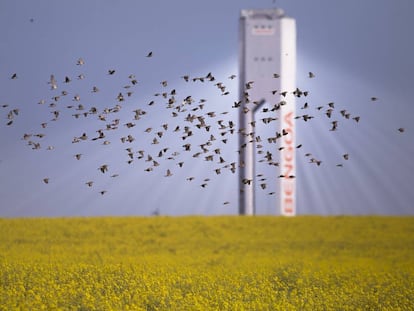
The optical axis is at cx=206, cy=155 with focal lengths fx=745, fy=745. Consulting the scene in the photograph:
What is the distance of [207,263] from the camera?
18500 millimetres

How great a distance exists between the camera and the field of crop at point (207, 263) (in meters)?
11.2

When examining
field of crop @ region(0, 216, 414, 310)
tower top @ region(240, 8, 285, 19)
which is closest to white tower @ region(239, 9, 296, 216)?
tower top @ region(240, 8, 285, 19)

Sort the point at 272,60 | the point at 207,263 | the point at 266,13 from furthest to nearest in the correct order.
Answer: the point at 266,13 < the point at 272,60 < the point at 207,263

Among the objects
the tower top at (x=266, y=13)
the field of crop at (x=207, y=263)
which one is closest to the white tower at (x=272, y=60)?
the tower top at (x=266, y=13)

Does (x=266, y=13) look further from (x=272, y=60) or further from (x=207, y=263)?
(x=207, y=263)

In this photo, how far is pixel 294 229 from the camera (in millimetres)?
25250

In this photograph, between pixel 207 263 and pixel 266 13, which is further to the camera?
pixel 266 13

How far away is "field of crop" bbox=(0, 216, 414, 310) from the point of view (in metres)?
11.2

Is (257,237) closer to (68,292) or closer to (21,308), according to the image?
(68,292)

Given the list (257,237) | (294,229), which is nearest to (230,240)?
(257,237)

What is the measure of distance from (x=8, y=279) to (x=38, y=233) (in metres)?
10.6

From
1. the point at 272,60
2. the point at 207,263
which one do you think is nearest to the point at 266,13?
the point at 272,60

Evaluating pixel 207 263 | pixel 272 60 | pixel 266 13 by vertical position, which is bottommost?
pixel 207 263

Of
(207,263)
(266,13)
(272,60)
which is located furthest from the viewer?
(266,13)
